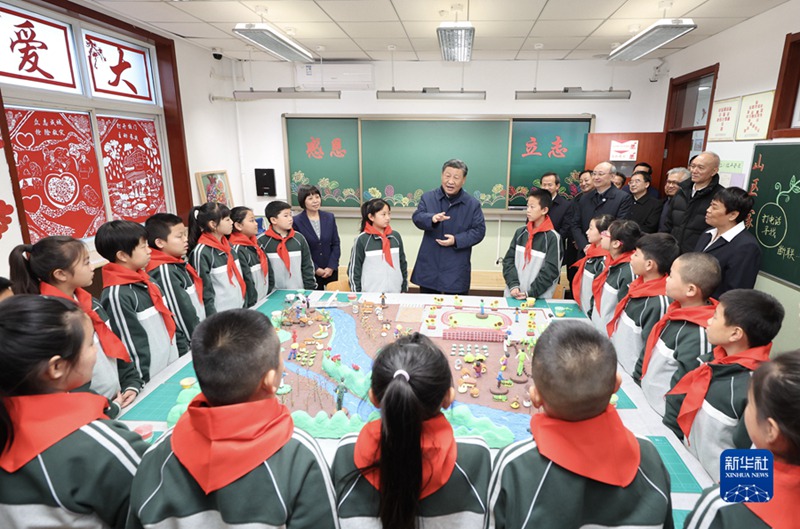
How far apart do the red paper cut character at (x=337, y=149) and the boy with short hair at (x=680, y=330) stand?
4792 mm

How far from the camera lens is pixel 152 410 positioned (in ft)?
5.56

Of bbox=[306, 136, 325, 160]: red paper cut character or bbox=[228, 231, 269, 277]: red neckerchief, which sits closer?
bbox=[228, 231, 269, 277]: red neckerchief

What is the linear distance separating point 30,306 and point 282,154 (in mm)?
5393

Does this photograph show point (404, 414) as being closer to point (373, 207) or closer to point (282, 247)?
point (373, 207)

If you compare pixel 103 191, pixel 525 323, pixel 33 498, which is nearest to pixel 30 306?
pixel 33 498

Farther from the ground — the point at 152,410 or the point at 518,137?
the point at 518,137

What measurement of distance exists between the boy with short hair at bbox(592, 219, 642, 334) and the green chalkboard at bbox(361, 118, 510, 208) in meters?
3.34

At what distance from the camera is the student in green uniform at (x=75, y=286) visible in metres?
1.76

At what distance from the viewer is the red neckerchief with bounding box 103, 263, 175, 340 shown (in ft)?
6.77

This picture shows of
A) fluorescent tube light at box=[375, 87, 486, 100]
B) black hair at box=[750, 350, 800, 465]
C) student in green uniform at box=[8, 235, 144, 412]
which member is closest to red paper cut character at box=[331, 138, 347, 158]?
fluorescent tube light at box=[375, 87, 486, 100]

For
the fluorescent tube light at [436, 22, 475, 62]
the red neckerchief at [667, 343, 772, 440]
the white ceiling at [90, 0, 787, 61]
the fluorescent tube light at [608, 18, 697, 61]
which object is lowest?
the red neckerchief at [667, 343, 772, 440]

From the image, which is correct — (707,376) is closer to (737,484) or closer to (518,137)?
(737,484)

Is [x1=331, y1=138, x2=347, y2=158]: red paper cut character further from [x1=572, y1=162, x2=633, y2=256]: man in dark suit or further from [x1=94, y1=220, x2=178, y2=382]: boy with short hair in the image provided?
[x1=94, y1=220, x2=178, y2=382]: boy with short hair

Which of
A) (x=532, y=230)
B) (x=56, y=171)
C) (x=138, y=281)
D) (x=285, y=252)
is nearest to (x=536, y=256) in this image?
(x=532, y=230)
